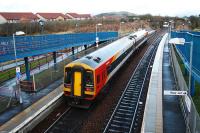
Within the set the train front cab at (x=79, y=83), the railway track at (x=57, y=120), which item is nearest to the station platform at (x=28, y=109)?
the railway track at (x=57, y=120)

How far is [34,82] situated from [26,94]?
112cm

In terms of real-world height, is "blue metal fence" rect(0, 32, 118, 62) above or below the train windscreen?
above

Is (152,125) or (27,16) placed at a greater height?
(27,16)

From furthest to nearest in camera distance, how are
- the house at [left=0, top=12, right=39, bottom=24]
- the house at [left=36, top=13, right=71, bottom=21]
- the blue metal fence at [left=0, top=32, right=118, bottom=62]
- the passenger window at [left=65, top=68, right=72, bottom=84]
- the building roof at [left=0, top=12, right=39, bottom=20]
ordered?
the house at [left=36, top=13, right=71, bottom=21], the building roof at [left=0, top=12, right=39, bottom=20], the house at [left=0, top=12, right=39, bottom=24], the blue metal fence at [left=0, top=32, right=118, bottom=62], the passenger window at [left=65, top=68, right=72, bottom=84]

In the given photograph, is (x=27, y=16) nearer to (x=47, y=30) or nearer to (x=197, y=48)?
(x=47, y=30)

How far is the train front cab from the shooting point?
52.1ft

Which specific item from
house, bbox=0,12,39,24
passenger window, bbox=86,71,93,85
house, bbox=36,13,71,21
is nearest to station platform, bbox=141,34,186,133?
passenger window, bbox=86,71,93,85

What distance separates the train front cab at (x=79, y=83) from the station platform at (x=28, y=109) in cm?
160

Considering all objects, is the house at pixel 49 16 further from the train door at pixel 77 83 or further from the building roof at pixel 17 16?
the train door at pixel 77 83

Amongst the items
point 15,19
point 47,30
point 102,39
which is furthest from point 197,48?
point 15,19

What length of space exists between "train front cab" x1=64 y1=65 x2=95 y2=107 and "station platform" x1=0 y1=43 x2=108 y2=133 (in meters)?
1.60

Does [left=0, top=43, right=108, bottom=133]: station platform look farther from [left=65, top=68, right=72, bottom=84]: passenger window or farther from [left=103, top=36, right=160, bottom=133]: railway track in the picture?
[left=103, top=36, right=160, bottom=133]: railway track

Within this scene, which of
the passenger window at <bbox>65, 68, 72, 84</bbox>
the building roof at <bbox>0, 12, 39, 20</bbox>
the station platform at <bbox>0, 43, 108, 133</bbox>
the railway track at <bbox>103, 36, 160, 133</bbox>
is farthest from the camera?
the building roof at <bbox>0, 12, 39, 20</bbox>

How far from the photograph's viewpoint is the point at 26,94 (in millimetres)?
19391
